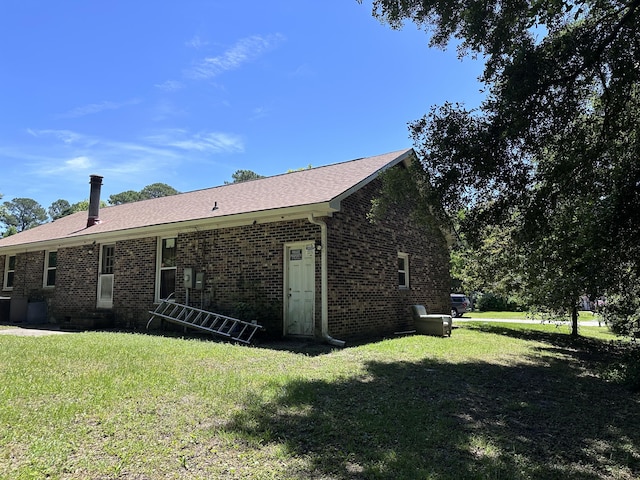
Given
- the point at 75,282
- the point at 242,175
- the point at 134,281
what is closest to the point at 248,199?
the point at 134,281

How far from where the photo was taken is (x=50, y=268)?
1684 centimetres

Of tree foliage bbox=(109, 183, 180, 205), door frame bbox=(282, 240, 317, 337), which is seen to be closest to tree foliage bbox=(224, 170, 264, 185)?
tree foliage bbox=(109, 183, 180, 205)

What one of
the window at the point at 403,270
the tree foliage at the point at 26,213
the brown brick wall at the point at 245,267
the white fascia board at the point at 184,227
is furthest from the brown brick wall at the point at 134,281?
the tree foliage at the point at 26,213

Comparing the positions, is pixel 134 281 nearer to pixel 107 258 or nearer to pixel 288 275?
pixel 107 258

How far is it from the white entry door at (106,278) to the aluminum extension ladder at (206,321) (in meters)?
2.55

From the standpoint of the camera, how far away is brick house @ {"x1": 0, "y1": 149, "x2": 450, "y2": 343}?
1055cm

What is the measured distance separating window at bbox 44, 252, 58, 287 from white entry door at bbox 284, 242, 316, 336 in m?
11.0

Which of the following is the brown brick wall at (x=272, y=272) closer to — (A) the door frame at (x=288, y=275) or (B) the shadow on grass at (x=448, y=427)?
(A) the door frame at (x=288, y=275)

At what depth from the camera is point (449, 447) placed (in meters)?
4.04

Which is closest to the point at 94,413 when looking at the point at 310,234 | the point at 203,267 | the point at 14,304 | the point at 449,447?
the point at 449,447

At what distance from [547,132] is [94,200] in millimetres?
17270

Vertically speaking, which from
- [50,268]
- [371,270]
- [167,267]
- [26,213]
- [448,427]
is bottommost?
[448,427]

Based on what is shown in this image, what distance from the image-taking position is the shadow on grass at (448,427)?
3639 mm

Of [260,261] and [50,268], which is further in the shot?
[50,268]
